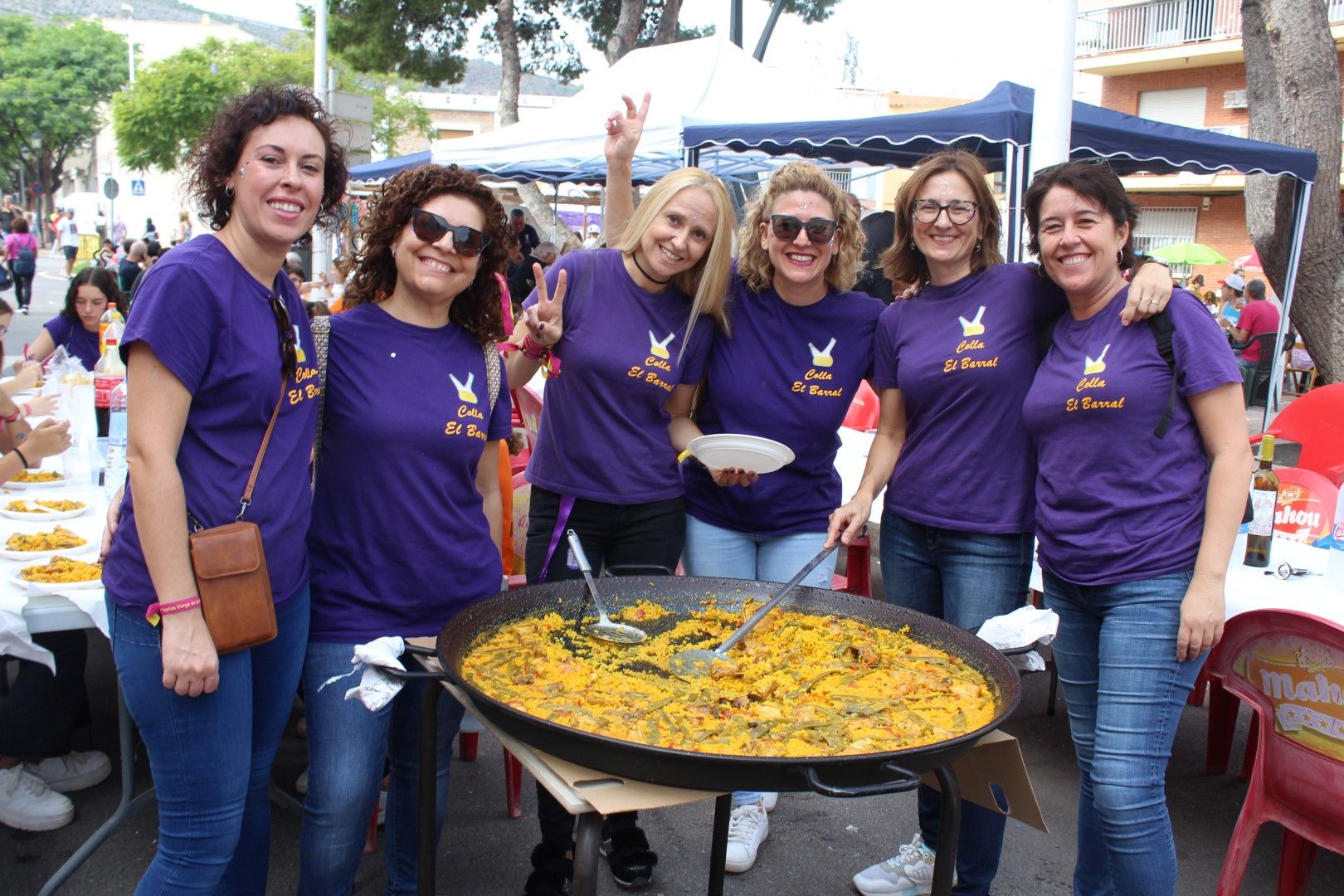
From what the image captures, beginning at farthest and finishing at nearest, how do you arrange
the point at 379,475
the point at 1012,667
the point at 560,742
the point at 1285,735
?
the point at 1285,735 → the point at 379,475 → the point at 1012,667 → the point at 560,742

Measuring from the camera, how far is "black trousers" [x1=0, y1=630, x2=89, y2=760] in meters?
3.46

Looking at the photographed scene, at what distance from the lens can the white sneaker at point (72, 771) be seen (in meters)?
3.63

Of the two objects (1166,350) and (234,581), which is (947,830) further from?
(234,581)

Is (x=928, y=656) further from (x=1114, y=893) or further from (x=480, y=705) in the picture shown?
(x=480, y=705)

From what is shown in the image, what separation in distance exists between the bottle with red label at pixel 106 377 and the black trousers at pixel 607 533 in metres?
1.98

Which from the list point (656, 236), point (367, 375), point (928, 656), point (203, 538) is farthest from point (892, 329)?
point (203, 538)

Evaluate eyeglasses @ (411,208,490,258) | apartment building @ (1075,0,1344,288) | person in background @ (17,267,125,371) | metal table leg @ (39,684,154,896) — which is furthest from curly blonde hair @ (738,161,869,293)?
apartment building @ (1075,0,1344,288)

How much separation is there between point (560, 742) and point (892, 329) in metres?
1.76

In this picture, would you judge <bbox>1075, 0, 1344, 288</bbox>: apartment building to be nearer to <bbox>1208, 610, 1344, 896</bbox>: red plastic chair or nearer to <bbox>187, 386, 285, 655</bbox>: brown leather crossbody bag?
<bbox>1208, 610, 1344, 896</bbox>: red plastic chair

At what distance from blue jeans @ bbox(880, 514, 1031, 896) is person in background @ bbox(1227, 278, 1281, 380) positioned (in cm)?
1293

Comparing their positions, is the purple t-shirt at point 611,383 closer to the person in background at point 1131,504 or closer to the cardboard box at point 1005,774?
the person in background at point 1131,504

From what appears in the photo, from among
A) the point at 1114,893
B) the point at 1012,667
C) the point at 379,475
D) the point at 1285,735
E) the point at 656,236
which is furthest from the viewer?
the point at 656,236

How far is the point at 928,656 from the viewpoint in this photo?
240cm

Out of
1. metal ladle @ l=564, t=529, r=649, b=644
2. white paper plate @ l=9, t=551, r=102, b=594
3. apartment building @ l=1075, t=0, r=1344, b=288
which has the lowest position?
white paper plate @ l=9, t=551, r=102, b=594
